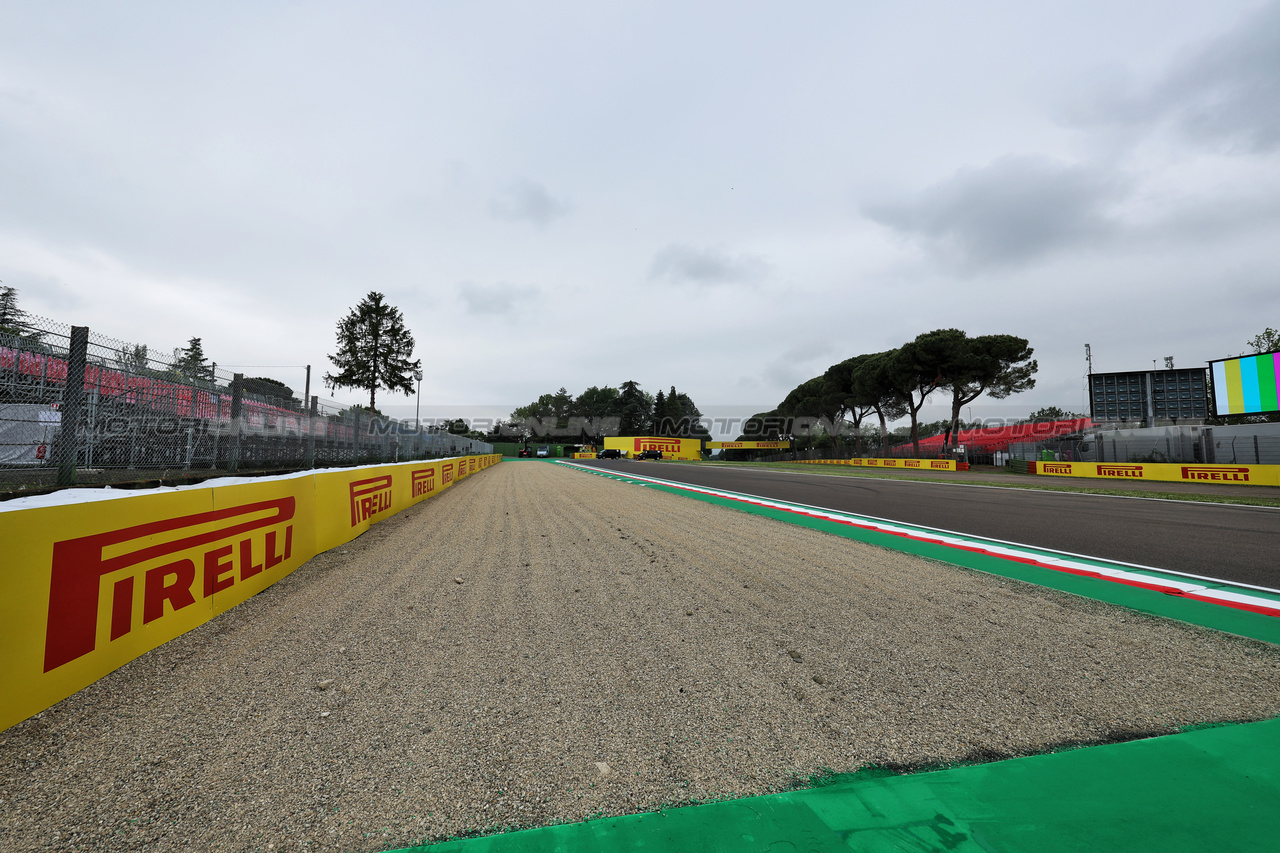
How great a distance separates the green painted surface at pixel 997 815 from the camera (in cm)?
138

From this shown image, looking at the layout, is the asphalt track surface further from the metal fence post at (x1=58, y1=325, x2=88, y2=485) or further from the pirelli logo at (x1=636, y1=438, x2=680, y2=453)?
the pirelli logo at (x1=636, y1=438, x2=680, y2=453)

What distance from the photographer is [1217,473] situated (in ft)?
55.4

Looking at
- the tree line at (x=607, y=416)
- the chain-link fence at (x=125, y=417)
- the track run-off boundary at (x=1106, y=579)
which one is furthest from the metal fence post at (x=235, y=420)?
the tree line at (x=607, y=416)

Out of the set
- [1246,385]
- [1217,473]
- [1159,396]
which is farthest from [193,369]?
[1159,396]

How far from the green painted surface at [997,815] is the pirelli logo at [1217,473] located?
23.2 m

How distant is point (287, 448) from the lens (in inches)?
295

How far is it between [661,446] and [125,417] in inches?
2018

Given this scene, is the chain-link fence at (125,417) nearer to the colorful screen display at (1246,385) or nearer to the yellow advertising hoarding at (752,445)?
the colorful screen display at (1246,385)

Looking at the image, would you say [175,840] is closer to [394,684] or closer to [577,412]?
[394,684]

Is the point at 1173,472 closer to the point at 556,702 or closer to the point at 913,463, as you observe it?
the point at 913,463

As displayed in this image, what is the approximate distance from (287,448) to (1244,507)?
57.7 feet

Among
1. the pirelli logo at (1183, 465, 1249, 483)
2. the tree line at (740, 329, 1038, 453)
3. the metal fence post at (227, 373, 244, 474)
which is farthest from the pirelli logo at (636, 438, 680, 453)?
the metal fence post at (227, 373, 244, 474)

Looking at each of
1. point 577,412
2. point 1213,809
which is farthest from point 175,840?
point 577,412

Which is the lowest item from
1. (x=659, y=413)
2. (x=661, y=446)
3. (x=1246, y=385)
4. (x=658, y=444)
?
(x=661, y=446)
